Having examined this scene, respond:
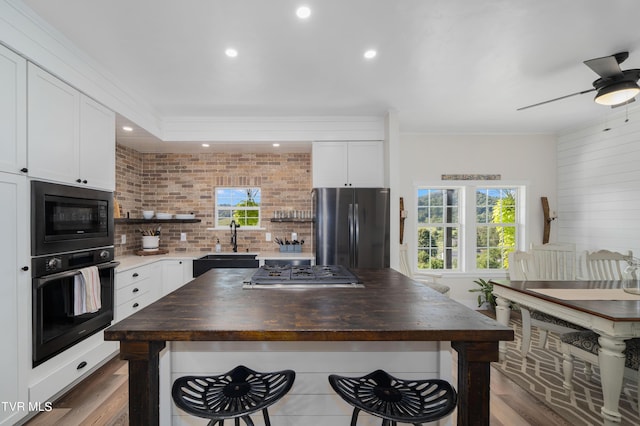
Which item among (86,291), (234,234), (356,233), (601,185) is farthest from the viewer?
(234,234)

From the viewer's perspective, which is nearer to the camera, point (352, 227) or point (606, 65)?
point (606, 65)

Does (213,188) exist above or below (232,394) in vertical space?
above

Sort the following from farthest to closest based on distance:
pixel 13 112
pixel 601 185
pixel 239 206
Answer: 1. pixel 239 206
2. pixel 601 185
3. pixel 13 112

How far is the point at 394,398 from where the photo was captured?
108 centimetres

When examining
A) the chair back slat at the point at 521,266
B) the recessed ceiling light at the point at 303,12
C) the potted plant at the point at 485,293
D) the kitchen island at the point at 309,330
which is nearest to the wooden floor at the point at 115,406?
the chair back slat at the point at 521,266

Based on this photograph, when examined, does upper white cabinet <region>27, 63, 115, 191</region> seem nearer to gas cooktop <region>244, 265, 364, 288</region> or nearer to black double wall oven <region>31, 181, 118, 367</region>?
black double wall oven <region>31, 181, 118, 367</region>

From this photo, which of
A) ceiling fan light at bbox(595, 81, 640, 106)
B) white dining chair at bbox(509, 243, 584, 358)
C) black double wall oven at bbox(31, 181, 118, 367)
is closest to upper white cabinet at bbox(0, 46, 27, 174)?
black double wall oven at bbox(31, 181, 118, 367)

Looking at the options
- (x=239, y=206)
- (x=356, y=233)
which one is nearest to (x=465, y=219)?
(x=356, y=233)

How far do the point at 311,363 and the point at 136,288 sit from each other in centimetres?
254

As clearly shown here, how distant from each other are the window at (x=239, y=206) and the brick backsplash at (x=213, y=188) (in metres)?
0.10

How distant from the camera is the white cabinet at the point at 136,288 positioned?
276 cm

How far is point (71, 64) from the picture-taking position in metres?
2.17

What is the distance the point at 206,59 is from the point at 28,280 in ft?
6.64

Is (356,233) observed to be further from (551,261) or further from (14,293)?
(14,293)
